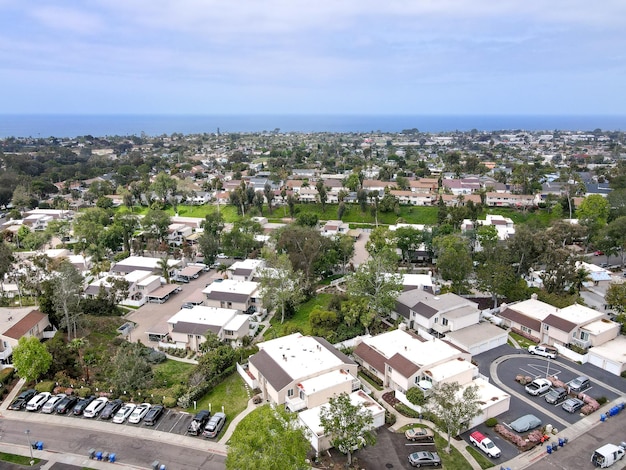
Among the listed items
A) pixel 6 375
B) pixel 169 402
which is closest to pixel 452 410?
pixel 169 402

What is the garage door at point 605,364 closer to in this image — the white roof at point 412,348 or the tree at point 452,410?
the white roof at point 412,348

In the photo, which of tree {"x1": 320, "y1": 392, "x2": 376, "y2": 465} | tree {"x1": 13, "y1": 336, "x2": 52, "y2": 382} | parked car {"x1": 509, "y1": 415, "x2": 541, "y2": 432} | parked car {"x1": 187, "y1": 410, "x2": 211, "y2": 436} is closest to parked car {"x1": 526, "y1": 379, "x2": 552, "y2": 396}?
parked car {"x1": 509, "y1": 415, "x2": 541, "y2": 432}

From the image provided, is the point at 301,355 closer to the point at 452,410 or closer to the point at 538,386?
the point at 452,410

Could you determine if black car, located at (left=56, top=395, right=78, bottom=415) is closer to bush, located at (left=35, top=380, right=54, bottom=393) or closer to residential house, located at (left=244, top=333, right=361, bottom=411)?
bush, located at (left=35, top=380, right=54, bottom=393)

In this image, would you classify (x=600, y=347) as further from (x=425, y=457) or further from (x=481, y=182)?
(x=481, y=182)

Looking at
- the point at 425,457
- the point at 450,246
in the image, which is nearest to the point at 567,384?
the point at 425,457

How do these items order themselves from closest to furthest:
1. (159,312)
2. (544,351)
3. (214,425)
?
(214,425), (544,351), (159,312)
